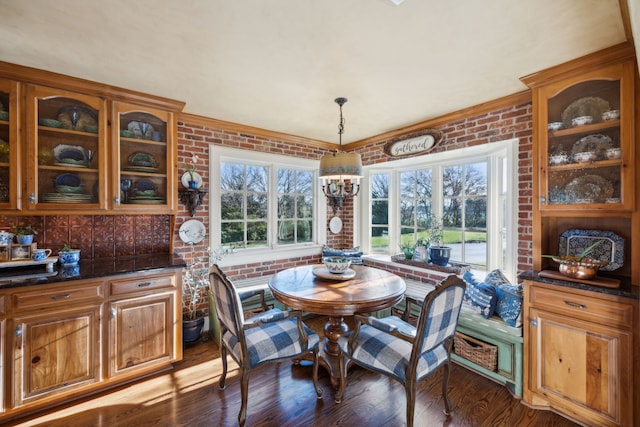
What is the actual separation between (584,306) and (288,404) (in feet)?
6.68

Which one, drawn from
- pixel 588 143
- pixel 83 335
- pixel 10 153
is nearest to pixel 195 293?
pixel 83 335

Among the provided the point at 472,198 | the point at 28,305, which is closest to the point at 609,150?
the point at 472,198

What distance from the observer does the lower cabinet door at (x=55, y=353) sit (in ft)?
5.90

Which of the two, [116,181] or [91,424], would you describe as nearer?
[91,424]

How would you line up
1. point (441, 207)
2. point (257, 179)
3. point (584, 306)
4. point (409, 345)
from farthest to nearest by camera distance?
point (257, 179)
point (441, 207)
point (409, 345)
point (584, 306)

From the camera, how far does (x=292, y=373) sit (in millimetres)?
2330

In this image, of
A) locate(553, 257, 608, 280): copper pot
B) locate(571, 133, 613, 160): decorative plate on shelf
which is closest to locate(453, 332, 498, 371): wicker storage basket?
locate(553, 257, 608, 280): copper pot

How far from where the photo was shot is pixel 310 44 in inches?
64.2

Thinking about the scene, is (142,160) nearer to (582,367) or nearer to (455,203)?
(455,203)

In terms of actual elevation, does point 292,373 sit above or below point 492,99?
below

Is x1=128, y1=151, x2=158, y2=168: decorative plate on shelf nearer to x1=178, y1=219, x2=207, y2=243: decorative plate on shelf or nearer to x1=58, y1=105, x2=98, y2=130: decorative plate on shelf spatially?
x1=58, y1=105, x2=98, y2=130: decorative plate on shelf

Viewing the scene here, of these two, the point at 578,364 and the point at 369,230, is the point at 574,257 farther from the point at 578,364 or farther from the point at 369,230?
the point at 369,230

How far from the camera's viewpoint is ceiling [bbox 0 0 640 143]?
1.35m

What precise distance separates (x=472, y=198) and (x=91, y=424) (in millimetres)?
3645
